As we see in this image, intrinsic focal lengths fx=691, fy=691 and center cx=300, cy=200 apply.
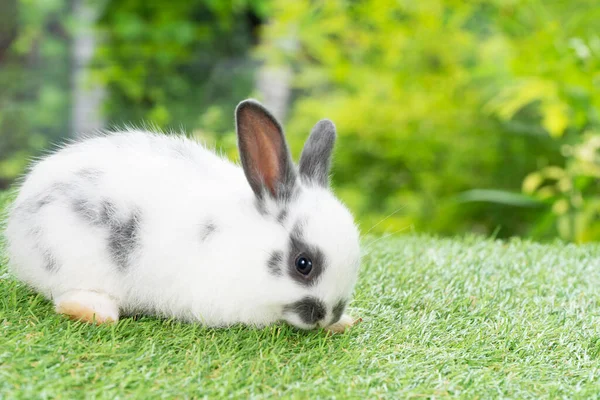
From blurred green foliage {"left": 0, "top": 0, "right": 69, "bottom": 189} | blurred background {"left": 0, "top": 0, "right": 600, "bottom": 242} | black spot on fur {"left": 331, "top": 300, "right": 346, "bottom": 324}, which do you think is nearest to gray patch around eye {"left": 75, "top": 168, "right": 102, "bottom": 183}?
black spot on fur {"left": 331, "top": 300, "right": 346, "bottom": 324}

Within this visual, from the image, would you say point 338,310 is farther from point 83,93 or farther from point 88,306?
point 83,93

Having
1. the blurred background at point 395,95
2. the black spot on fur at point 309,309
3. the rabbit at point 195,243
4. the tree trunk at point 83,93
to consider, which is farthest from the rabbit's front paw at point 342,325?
the tree trunk at point 83,93

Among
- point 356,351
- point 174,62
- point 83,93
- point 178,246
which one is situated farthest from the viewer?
point 174,62

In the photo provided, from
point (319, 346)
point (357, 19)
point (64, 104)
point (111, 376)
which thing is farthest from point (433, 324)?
point (64, 104)

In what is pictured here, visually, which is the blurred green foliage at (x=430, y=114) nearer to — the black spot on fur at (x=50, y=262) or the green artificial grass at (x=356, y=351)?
the green artificial grass at (x=356, y=351)

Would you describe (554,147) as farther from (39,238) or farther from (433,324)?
(39,238)

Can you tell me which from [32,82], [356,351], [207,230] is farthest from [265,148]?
[32,82]
